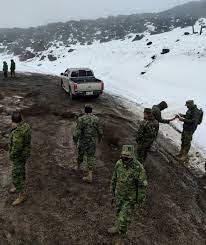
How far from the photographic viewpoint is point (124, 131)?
45.6 ft

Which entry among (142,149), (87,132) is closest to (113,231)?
(87,132)

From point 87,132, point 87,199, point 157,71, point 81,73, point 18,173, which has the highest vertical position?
point 87,132

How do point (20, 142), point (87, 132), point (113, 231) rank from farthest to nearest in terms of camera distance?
point (87, 132)
point (20, 142)
point (113, 231)

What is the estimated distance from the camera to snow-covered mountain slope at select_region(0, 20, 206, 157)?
796 inches

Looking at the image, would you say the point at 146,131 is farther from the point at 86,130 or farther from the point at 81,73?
the point at 81,73

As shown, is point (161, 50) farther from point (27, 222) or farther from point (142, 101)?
point (27, 222)

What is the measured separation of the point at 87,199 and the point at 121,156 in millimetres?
2685

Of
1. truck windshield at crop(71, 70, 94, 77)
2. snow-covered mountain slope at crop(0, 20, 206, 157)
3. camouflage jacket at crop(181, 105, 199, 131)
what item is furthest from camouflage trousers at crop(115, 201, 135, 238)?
truck windshield at crop(71, 70, 94, 77)

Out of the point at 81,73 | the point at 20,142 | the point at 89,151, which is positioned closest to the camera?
the point at 20,142

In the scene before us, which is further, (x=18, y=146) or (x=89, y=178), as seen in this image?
(x=89, y=178)

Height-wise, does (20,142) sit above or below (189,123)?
above

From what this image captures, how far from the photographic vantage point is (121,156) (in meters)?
6.41

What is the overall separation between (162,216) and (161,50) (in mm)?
23699

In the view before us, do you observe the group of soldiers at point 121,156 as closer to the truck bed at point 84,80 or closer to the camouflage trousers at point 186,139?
the camouflage trousers at point 186,139
